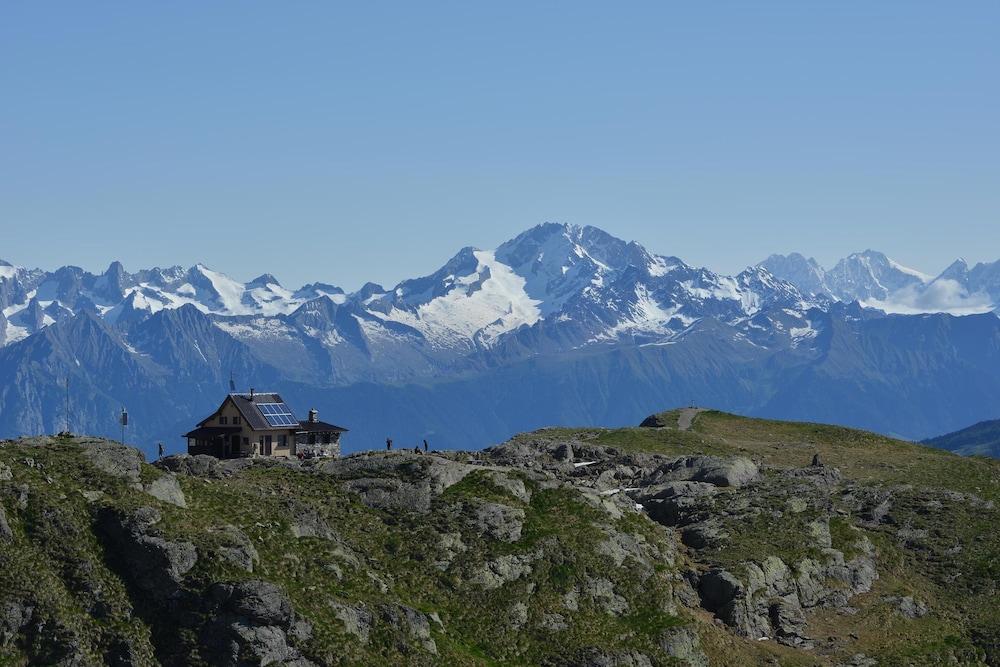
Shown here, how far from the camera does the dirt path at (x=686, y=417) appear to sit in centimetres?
16112

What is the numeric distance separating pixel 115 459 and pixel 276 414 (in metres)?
39.8

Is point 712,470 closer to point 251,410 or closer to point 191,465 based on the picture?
point 251,410

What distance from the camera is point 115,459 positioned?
83.7m

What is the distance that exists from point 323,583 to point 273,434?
1665 inches

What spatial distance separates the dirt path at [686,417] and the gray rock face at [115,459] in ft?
272

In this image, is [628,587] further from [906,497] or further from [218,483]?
[906,497]

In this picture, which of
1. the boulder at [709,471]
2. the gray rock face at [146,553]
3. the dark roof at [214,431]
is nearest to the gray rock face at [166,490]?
the gray rock face at [146,553]

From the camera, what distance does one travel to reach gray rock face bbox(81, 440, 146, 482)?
82625mm

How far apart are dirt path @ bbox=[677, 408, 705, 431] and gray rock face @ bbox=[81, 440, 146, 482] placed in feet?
272

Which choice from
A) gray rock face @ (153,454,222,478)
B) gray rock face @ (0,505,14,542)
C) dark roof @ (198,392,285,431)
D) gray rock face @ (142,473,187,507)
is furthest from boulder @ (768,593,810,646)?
gray rock face @ (0,505,14,542)

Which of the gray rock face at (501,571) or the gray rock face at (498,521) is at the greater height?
the gray rock face at (498,521)

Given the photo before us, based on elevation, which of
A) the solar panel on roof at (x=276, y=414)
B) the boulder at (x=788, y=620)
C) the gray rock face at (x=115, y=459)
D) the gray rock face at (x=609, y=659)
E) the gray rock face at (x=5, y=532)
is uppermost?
the solar panel on roof at (x=276, y=414)

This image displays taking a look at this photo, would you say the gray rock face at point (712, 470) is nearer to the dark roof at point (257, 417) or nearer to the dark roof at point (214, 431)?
the dark roof at point (257, 417)

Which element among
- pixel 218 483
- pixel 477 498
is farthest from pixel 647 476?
pixel 218 483
